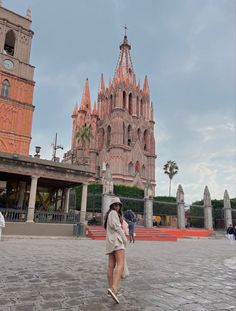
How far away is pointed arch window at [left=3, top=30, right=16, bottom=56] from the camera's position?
3045 cm

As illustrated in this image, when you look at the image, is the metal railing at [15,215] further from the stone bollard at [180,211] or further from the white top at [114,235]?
the stone bollard at [180,211]

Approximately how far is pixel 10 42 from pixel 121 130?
2641 centimetres

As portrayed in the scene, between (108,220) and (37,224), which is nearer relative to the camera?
(108,220)

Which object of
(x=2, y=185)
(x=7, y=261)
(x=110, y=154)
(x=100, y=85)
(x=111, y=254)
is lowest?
(x=7, y=261)

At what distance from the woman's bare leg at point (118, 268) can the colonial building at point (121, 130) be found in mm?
43956

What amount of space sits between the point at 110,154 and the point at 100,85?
2215 centimetres

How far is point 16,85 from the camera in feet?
94.4

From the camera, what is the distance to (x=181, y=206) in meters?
28.8

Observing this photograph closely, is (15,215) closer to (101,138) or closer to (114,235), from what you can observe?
(114,235)

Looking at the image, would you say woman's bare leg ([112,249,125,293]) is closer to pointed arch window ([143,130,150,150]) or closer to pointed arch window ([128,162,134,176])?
pointed arch window ([128,162,134,176])

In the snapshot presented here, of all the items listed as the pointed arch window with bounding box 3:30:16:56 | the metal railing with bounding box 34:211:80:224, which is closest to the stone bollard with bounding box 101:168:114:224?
the metal railing with bounding box 34:211:80:224

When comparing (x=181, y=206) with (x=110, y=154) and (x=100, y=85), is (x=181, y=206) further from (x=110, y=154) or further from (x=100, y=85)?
(x=100, y=85)

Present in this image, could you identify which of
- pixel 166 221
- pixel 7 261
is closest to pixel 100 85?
pixel 166 221

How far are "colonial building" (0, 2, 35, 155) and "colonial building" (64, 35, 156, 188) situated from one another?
22896mm
